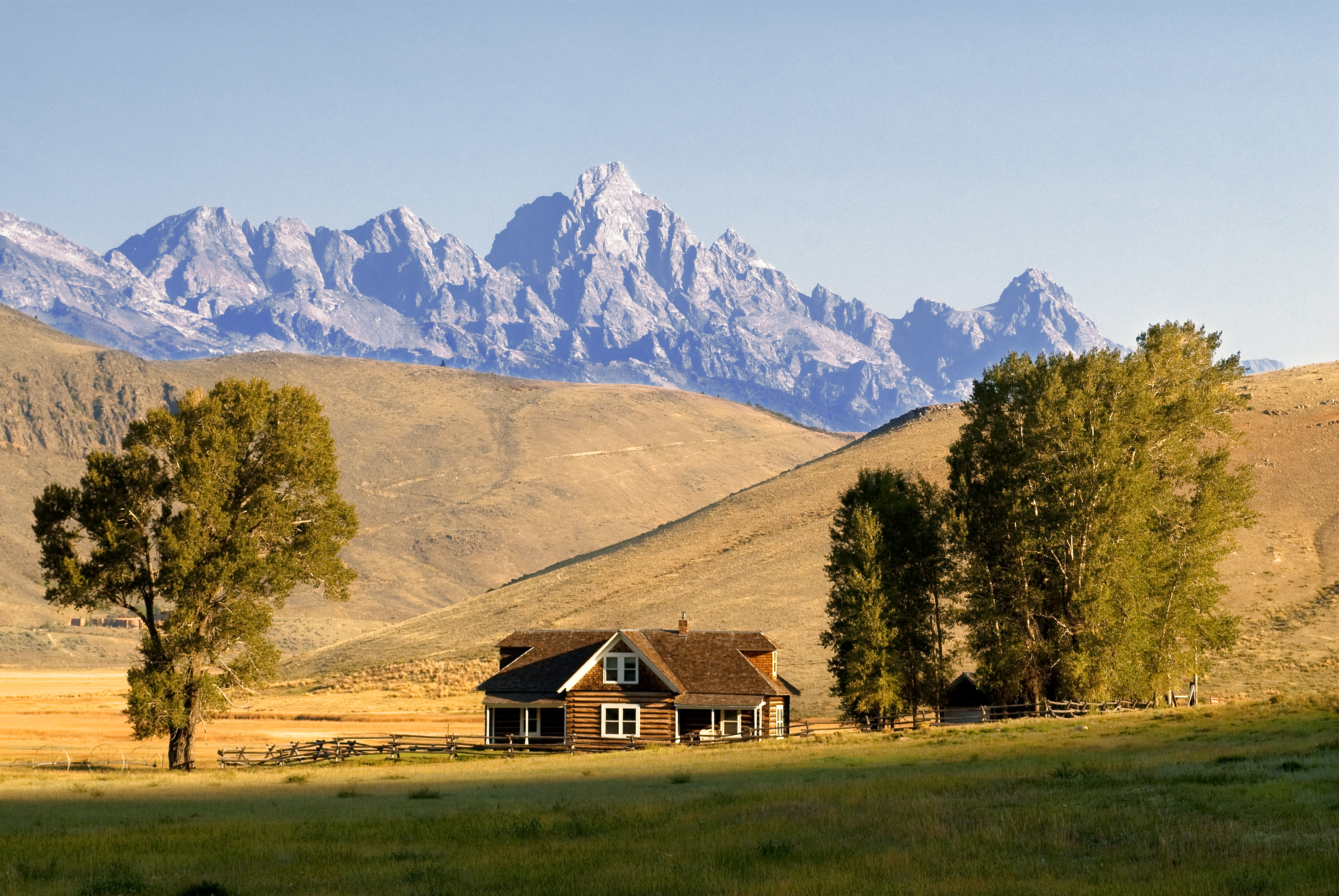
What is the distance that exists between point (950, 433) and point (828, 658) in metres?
78.7

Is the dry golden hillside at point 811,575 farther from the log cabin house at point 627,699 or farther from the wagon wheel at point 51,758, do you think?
the wagon wheel at point 51,758

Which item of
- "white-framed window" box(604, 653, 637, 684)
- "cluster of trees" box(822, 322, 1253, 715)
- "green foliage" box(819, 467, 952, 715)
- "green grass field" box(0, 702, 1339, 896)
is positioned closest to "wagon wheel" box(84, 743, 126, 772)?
"green grass field" box(0, 702, 1339, 896)

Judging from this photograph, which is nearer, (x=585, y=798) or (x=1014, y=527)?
(x=585, y=798)

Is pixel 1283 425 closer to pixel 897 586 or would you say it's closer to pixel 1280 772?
pixel 897 586

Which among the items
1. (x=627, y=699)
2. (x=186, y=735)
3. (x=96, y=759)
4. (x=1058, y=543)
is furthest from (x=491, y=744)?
(x=1058, y=543)

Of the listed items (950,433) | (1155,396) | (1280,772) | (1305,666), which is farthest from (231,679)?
(950,433)

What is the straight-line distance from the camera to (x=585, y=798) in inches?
1220

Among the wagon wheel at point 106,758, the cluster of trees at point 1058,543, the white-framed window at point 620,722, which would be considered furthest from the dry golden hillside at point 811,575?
the wagon wheel at point 106,758

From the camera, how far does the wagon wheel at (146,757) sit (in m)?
51.1

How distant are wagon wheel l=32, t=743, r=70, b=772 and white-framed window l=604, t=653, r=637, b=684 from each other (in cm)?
2304

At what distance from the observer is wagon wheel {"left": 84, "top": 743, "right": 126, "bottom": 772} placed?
164 feet

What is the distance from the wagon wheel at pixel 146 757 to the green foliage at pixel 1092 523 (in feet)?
114

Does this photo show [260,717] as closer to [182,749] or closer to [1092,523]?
[182,749]

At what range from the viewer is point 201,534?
44.3 m
